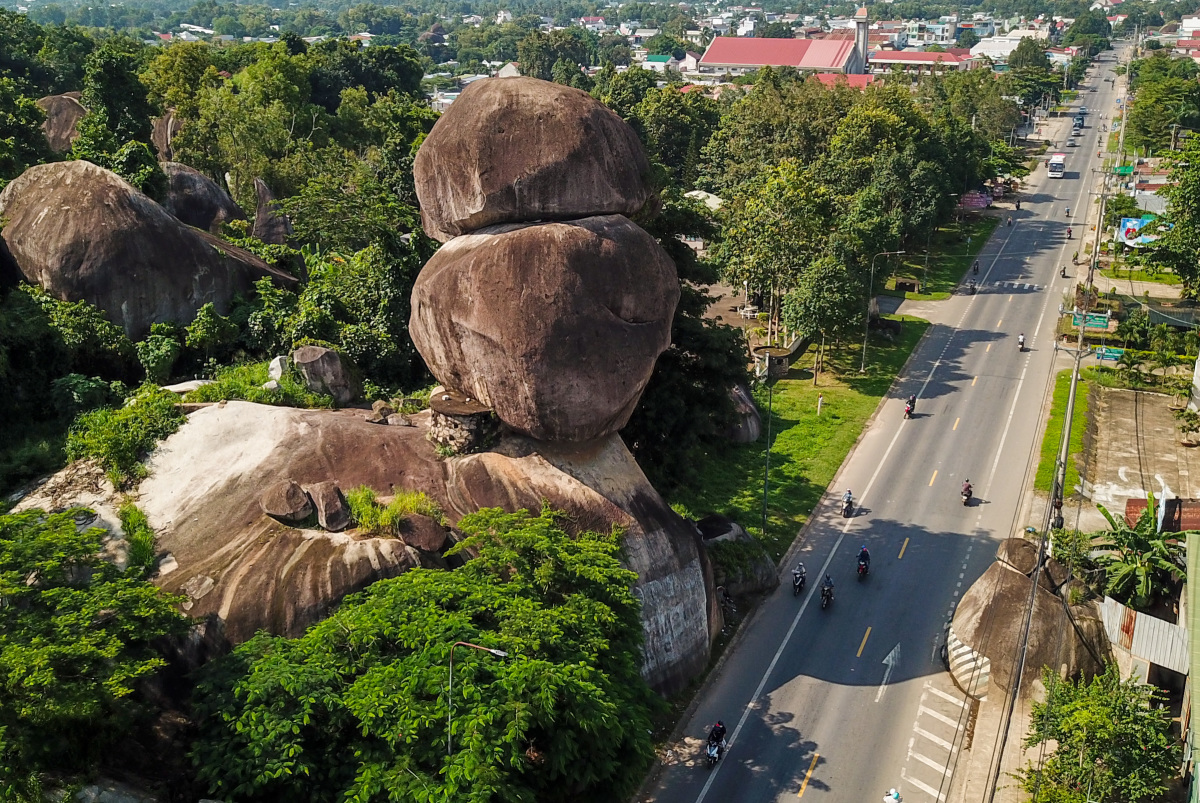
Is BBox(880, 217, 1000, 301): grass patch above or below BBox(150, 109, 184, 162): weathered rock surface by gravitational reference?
below

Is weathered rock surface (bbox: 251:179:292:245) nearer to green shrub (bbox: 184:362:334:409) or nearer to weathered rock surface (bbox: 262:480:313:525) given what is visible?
green shrub (bbox: 184:362:334:409)

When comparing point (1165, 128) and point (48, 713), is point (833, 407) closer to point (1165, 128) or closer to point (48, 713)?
point (48, 713)

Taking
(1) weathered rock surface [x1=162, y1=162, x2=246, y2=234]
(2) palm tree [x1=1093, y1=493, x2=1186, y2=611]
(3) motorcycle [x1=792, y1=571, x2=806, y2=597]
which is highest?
(1) weathered rock surface [x1=162, y1=162, x2=246, y2=234]

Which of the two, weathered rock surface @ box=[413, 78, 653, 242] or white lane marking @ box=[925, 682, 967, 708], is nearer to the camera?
weathered rock surface @ box=[413, 78, 653, 242]

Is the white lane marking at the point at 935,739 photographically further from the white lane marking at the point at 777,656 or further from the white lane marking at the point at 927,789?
the white lane marking at the point at 777,656

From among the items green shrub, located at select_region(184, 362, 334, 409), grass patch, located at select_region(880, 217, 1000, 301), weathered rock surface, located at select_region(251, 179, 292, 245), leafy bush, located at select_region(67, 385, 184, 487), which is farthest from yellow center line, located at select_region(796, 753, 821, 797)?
grass patch, located at select_region(880, 217, 1000, 301)

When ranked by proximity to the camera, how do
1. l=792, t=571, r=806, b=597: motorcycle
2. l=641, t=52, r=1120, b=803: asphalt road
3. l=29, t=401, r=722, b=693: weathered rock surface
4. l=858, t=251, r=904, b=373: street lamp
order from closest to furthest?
l=29, t=401, r=722, b=693: weathered rock surface, l=641, t=52, r=1120, b=803: asphalt road, l=792, t=571, r=806, b=597: motorcycle, l=858, t=251, r=904, b=373: street lamp
